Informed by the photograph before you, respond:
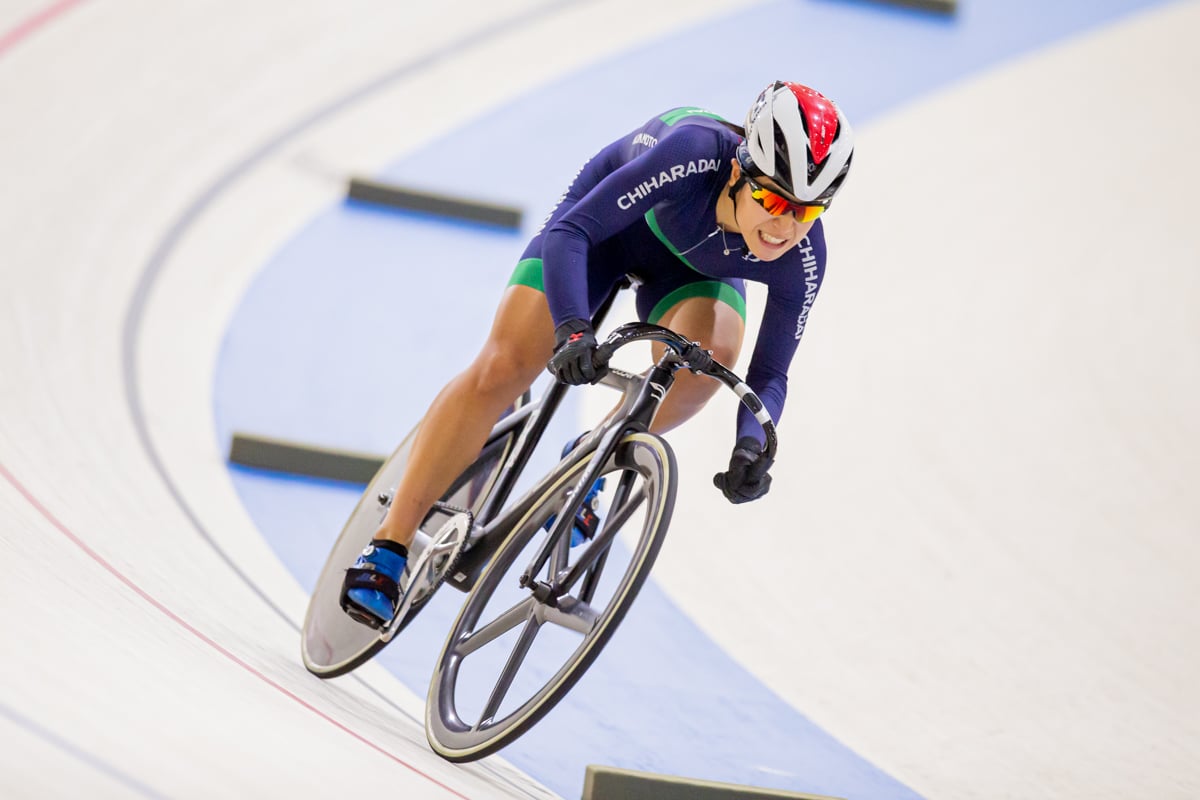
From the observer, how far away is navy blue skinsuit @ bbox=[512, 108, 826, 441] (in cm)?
250

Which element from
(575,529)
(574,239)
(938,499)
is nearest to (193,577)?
(575,529)

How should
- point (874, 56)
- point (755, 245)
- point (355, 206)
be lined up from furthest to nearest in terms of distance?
point (874, 56), point (355, 206), point (755, 245)

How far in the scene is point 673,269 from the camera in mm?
2795

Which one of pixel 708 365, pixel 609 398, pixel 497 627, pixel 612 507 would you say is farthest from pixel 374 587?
pixel 609 398

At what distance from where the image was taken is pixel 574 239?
251 cm

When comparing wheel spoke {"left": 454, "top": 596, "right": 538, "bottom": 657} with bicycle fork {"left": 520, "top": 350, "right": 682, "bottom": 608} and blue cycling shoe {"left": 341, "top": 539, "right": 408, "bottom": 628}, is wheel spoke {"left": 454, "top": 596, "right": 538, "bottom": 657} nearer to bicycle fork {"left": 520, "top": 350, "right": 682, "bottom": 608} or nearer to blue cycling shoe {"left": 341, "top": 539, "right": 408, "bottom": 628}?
bicycle fork {"left": 520, "top": 350, "right": 682, "bottom": 608}

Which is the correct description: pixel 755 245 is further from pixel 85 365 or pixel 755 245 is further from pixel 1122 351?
pixel 1122 351

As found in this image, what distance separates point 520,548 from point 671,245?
0.66 m

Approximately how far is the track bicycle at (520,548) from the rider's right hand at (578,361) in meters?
0.02

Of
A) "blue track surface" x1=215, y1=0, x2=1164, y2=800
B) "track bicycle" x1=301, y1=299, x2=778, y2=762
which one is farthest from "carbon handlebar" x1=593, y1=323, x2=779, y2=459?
"blue track surface" x1=215, y1=0, x2=1164, y2=800

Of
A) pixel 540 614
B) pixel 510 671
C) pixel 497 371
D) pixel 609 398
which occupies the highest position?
pixel 609 398

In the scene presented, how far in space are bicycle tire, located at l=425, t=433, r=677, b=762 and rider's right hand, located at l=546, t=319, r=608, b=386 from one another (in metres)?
0.17

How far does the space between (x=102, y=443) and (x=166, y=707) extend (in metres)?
1.86

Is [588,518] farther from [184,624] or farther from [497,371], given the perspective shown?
[184,624]
